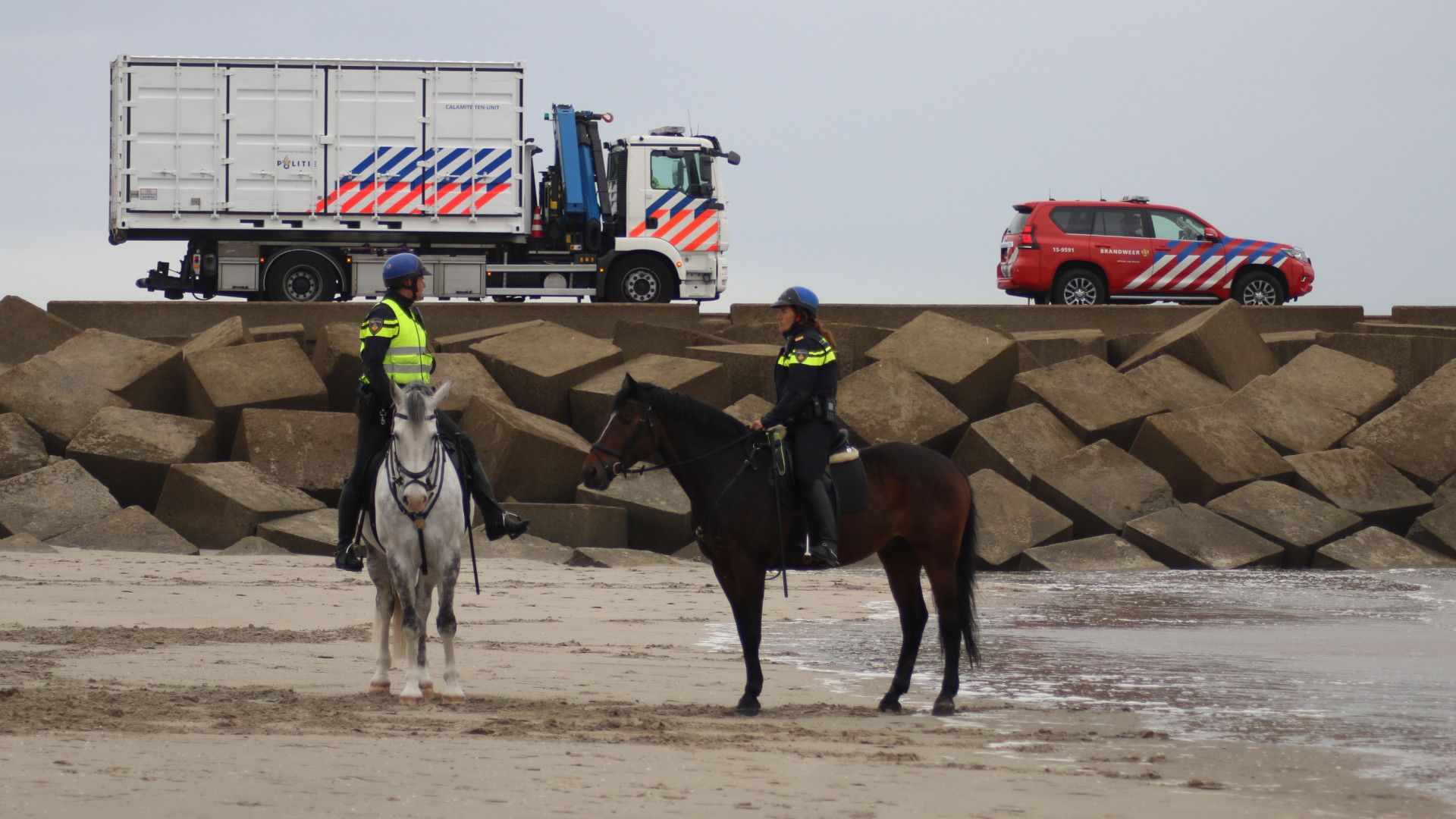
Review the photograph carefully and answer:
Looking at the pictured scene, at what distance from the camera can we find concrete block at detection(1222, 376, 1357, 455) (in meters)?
18.0

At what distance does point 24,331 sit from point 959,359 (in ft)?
35.8

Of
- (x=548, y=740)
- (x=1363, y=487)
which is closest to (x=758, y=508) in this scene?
(x=548, y=740)

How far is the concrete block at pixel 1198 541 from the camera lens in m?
15.5

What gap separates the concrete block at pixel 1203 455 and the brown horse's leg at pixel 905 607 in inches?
344

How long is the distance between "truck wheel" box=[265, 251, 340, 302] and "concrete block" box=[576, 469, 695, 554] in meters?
9.73

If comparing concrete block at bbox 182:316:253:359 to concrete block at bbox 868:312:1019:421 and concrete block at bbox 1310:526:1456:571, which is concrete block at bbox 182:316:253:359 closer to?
concrete block at bbox 868:312:1019:421

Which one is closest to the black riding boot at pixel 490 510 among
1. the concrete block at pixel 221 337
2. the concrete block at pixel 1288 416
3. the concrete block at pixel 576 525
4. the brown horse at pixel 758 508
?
the brown horse at pixel 758 508

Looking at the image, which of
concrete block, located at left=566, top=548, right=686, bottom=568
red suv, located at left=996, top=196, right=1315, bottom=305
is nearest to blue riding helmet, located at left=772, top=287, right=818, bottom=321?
concrete block, located at left=566, top=548, right=686, bottom=568

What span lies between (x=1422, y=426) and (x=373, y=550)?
13344 millimetres

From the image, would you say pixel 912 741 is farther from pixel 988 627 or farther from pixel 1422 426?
pixel 1422 426

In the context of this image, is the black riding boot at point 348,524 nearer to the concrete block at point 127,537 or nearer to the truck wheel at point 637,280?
the concrete block at point 127,537

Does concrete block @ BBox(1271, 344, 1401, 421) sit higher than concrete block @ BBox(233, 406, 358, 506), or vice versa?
concrete block @ BBox(1271, 344, 1401, 421)

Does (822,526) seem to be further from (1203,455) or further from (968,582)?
(1203,455)

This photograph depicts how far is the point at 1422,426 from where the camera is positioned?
711 inches
